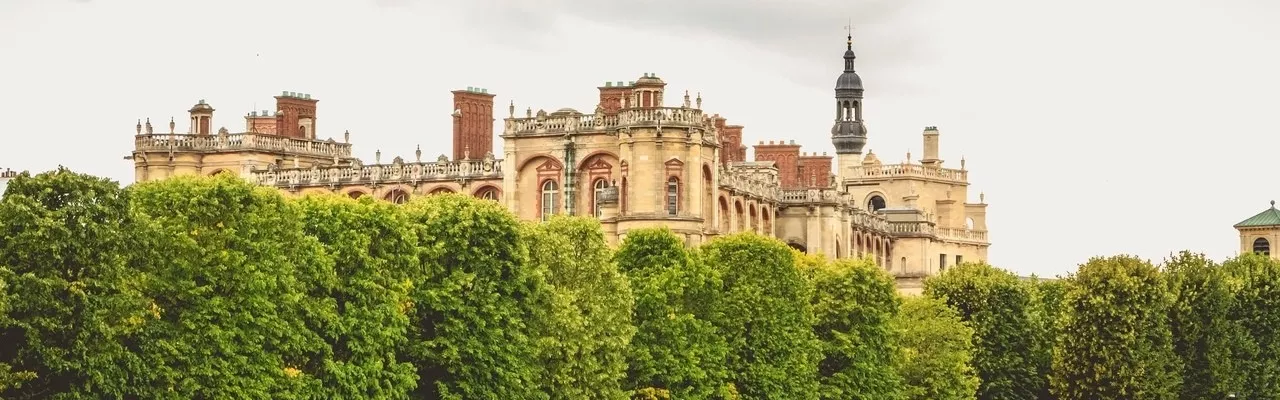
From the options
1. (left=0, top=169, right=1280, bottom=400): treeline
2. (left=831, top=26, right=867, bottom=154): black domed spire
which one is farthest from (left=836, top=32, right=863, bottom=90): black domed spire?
(left=0, top=169, right=1280, bottom=400): treeline

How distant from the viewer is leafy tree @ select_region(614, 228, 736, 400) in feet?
200

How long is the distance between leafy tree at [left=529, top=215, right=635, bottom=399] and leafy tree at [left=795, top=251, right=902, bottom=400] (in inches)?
443

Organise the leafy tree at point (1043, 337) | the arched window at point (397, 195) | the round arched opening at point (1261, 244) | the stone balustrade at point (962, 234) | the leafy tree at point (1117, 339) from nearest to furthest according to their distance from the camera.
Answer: the leafy tree at point (1117, 339)
the leafy tree at point (1043, 337)
the arched window at point (397, 195)
the stone balustrade at point (962, 234)
the round arched opening at point (1261, 244)

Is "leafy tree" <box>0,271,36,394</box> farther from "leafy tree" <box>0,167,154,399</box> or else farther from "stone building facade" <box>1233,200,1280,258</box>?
"stone building facade" <box>1233,200,1280,258</box>

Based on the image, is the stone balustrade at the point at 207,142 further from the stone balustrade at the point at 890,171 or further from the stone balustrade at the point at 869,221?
the stone balustrade at the point at 890,171

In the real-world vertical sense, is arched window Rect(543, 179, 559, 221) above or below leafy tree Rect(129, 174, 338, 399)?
above

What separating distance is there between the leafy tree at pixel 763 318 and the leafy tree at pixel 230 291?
60.0 feet

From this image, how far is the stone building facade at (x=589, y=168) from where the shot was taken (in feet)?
288

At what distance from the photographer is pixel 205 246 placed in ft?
151

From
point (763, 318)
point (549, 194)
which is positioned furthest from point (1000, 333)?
point (549, 194)

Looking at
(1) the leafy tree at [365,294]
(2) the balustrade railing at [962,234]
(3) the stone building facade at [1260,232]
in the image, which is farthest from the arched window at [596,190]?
(3) the stone building facade at [1260,232]

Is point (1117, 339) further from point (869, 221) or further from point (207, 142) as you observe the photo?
point (869, 221)

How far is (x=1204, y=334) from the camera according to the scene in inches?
3044

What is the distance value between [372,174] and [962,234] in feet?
159
